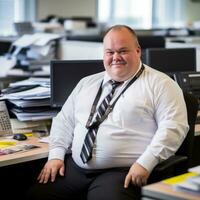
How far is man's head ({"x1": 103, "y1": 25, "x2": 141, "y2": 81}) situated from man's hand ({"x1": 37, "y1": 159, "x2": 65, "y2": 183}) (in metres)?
0.51

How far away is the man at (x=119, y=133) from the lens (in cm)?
231

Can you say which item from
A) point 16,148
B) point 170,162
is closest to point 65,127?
point 16,148

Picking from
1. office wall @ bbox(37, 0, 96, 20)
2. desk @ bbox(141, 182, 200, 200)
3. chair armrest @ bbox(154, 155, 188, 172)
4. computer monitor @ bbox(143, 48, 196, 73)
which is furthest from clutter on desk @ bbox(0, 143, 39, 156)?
office wall @ bbox(37, 0, 96, 20)

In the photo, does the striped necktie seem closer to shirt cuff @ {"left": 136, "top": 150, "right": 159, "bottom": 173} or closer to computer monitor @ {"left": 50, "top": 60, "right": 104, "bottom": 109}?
shirt cuff @ {"left": 136, "top": 150, "right": 159, "bottom": 173}

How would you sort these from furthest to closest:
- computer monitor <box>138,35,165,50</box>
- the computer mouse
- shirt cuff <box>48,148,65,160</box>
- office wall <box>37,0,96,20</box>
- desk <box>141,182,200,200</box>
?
1. office wall <box>37,0,96,20</box>
2. computer monitor <box>138,35,165,50</box>
3. the computer mouse
4. shirt cuff <box>48,148,65,160</box>
5. desk <box>141,182,200,200</box>

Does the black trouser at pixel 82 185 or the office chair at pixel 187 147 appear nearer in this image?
the black trouser at pixel 82 185

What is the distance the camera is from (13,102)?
305 centimetres

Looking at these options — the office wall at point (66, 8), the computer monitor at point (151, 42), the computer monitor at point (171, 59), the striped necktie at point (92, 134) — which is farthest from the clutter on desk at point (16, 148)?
the office wall at point (66, 8)

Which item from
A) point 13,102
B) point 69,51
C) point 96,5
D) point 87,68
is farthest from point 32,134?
point 96,5

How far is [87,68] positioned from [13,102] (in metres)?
0.47

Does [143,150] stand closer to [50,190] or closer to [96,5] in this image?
[50,190]

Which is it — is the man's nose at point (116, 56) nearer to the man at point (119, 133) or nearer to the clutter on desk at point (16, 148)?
the man at point (119, 133)

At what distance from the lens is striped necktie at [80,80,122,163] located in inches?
95.6

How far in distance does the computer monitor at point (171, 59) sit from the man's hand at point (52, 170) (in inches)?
43.4
